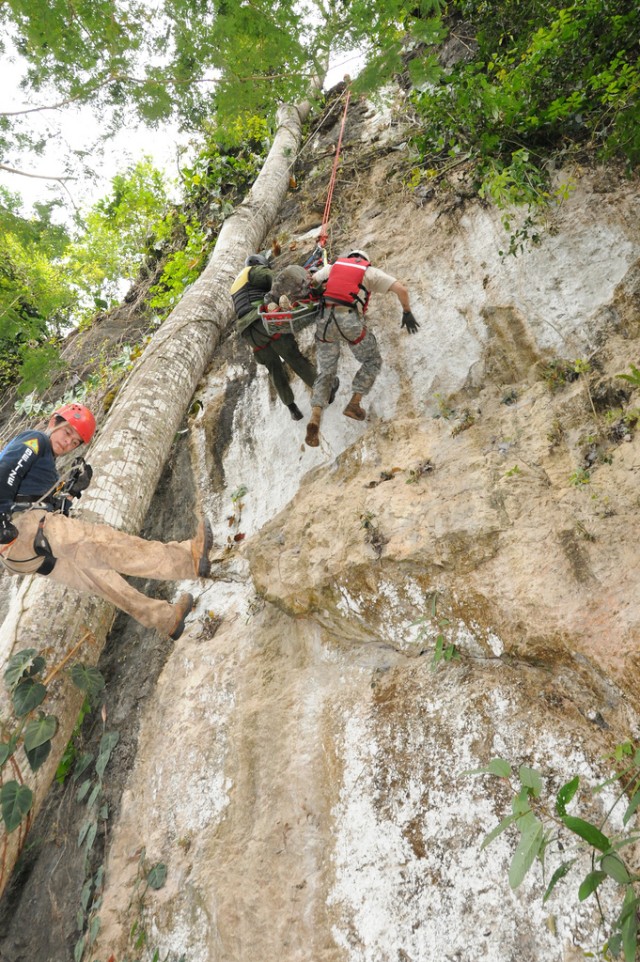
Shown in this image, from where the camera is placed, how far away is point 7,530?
416cm

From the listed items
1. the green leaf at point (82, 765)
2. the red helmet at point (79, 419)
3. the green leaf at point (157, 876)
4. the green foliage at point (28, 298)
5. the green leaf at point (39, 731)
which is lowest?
the green leaf at point (157, 876)

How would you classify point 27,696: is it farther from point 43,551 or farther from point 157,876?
point 157,876

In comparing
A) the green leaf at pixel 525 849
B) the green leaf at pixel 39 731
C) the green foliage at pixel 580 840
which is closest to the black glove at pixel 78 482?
the green leaf at pixel 39 731

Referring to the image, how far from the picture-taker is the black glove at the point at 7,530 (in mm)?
4133

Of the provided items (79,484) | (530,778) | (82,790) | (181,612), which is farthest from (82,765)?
(530,778)

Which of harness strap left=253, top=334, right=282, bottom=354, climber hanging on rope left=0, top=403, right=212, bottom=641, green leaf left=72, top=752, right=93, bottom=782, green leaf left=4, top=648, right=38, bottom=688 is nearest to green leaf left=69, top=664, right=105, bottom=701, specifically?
green leaf left=4, top=648, right=38, bottom=688

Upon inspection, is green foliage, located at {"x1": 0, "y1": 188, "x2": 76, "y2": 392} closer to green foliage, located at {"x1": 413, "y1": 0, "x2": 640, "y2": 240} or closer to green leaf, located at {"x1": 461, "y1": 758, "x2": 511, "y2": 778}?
green foliage, located at {"x1": 413, "y1": 0, "x2": 640, "y2": 240}

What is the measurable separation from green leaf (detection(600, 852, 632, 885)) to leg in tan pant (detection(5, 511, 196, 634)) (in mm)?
3203

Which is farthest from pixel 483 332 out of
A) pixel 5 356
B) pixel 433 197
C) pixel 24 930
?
pixel 5 356

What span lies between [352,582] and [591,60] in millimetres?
4764

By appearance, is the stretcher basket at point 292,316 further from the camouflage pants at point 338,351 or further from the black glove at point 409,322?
the black glove at point 409,322

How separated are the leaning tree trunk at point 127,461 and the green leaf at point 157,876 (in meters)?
1.13

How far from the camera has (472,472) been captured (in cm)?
369

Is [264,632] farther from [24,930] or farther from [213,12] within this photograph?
[213,12]
